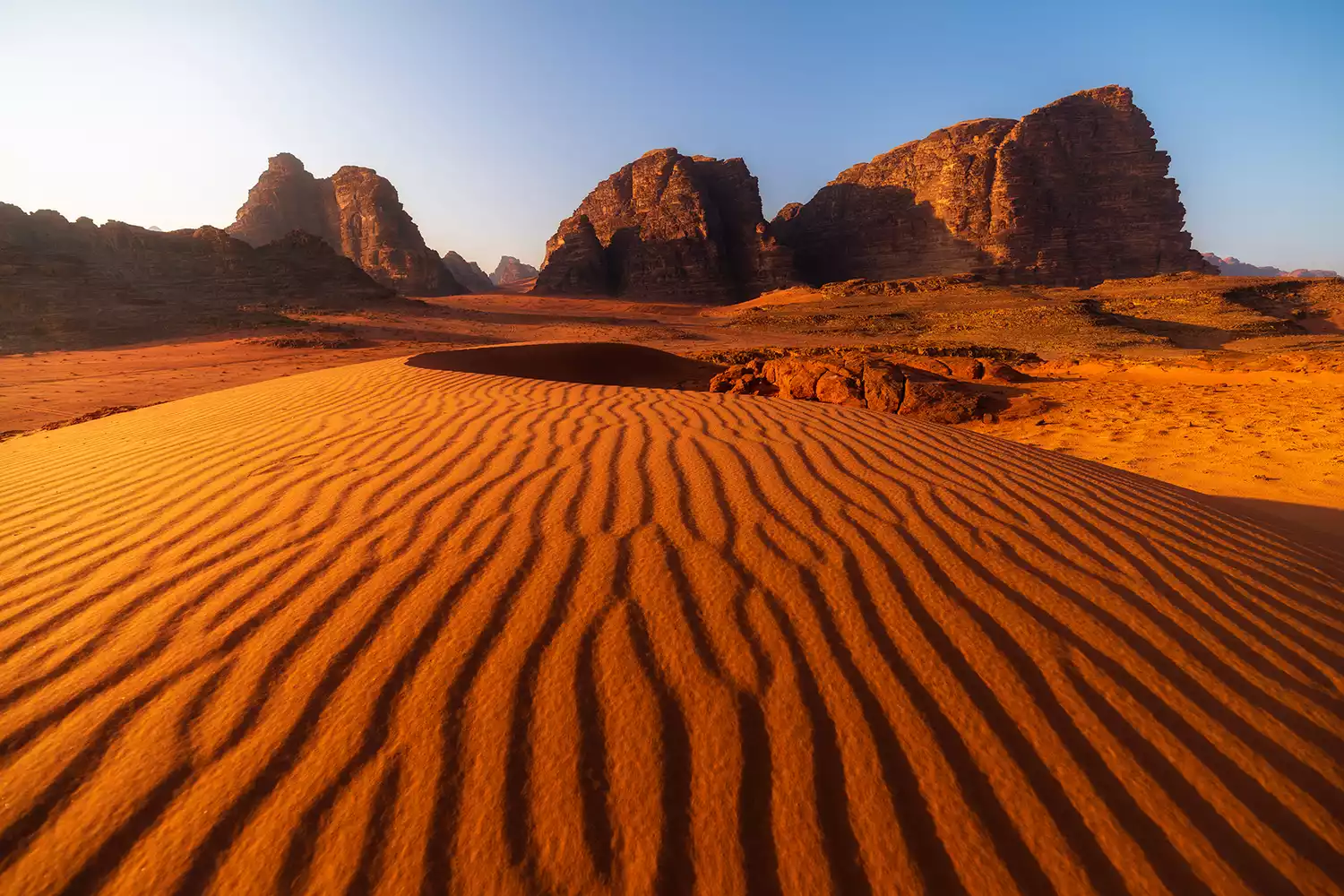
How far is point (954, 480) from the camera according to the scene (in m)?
3.03

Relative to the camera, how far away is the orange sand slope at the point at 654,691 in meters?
1.14

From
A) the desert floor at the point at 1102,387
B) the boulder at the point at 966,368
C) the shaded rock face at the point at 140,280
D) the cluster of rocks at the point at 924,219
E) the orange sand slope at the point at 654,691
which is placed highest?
the cluster of rocks at the point at 924,219

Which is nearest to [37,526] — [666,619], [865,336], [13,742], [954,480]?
[13,742]

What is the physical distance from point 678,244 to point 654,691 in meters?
51.9

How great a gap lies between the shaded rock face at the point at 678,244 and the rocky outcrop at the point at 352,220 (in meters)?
10.4

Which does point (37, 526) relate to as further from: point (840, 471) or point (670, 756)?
point (840, 471)

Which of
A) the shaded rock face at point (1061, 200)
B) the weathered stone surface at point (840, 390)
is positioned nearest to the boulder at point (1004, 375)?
the weathered stone surface at point (840, 390)

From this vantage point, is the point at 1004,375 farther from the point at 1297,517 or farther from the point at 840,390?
the point at 1297,517

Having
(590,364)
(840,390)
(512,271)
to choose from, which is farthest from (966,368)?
(512,271)

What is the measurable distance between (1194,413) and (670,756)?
9.18 meters

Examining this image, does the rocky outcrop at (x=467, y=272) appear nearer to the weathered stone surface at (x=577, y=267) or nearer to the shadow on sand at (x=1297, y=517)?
the weathered stone surface at (x=577, y=267)

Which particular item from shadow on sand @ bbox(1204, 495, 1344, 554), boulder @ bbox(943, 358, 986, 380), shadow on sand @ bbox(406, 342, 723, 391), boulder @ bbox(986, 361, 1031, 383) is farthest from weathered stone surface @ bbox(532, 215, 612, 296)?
shadow on sand @ bbox(1204, 495, 1344, 554)

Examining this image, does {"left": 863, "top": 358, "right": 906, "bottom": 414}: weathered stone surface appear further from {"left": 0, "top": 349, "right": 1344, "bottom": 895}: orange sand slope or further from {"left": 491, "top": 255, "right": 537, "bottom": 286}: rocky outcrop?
{"left": 491, "top": 255, "right": 537, "bottom": 286}: rocky outcrop

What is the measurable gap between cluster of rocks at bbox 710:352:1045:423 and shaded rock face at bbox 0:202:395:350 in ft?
73.6
